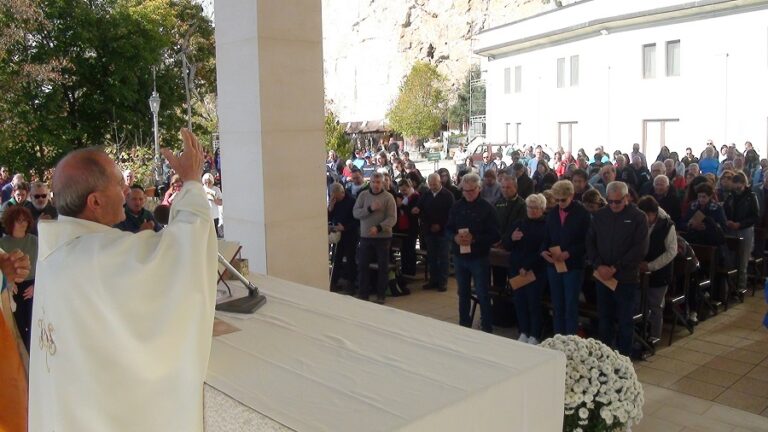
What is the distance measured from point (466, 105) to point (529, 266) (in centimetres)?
5763

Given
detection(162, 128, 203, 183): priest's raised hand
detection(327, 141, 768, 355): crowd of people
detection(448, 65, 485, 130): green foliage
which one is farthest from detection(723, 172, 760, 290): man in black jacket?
detection(448, 65, 485, 130): green foliage

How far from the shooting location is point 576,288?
6.74m

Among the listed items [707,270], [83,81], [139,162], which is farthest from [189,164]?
[83,81]

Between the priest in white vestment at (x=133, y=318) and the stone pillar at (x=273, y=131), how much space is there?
3.95 metres

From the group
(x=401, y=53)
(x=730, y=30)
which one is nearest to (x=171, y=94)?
(x=730, y=30)

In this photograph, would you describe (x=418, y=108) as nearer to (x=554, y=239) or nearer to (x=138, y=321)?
(x=554, y=239)

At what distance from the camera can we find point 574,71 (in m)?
30.6

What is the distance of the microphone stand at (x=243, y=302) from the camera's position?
3168 millimetres

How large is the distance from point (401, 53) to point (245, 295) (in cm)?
7933

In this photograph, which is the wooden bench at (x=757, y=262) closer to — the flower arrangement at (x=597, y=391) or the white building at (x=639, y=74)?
the flower arrangement at (x=597, y=391)

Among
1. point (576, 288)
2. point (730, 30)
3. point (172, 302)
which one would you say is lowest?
point (576, 288)

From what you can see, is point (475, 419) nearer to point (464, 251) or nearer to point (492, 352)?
point (492, 352)

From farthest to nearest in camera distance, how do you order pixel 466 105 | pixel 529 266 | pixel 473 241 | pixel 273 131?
pixel 466 105 → pixel 473 241 → pixel 529 266 → pixel 273 131

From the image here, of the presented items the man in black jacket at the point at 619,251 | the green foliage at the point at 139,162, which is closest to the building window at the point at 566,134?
the green foliage at the point at 139,162
